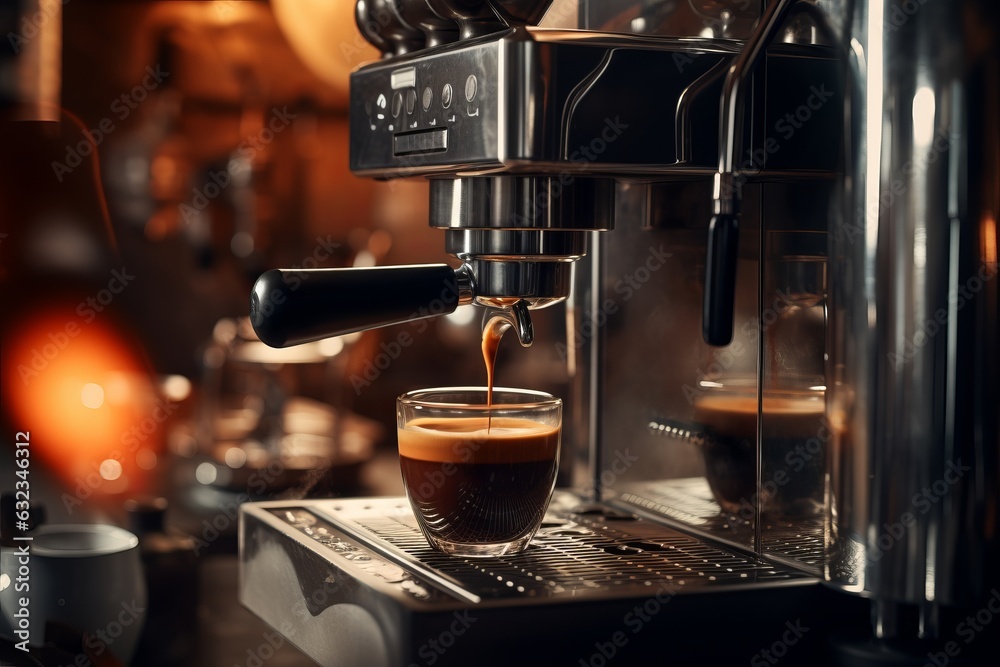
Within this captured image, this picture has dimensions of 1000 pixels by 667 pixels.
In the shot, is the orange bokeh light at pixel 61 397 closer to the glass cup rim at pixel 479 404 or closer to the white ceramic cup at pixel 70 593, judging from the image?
the white ceramic cup at pixel 70 593

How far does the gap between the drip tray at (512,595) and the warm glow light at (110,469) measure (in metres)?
0.27

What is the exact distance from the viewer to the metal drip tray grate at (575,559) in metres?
0.68

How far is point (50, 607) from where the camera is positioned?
0.79 metres

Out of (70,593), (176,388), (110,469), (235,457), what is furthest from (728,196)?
(176,388)

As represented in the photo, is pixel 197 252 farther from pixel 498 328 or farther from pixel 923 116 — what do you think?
pixel 923 116

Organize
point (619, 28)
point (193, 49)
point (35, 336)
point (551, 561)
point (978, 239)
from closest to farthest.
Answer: point (978, 239) < point (551, 561) < point (619, 28) < point (35, 336) < point (193, 49)

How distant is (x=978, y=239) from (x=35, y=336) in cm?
82

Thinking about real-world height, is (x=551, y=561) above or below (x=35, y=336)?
→ below

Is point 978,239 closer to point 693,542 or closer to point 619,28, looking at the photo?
point 693,542

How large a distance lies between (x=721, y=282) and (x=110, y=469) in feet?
2.16

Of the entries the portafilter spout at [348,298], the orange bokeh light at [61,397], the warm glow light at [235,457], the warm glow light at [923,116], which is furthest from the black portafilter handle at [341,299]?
the warm glow light at [235,457]

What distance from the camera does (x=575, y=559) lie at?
29.8 inches

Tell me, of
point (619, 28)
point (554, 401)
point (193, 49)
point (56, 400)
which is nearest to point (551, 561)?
point (554, 401)

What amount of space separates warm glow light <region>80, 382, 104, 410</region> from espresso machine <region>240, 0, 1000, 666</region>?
0.39m
